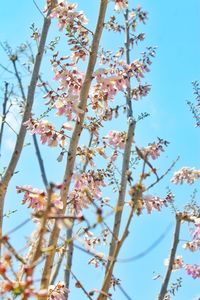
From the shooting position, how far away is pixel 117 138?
6223 millimetres

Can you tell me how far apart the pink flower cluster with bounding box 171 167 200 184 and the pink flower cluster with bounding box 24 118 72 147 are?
130 inches

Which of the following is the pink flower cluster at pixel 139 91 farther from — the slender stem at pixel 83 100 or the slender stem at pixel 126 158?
the slender stem at pixel 83 100

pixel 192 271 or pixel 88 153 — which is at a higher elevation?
pixel 192 271

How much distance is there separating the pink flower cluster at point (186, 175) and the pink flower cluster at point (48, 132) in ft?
10.8

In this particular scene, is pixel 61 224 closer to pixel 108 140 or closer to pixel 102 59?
pixel 108 140

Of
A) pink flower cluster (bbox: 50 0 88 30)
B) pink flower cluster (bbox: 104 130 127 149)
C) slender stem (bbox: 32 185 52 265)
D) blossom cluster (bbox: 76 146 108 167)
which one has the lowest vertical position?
slender stem (bbox: 32 185 52 265)

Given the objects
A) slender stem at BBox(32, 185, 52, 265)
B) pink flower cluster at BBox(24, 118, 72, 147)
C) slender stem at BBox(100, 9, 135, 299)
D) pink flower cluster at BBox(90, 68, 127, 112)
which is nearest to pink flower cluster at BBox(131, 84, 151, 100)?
slender stem at BBox(100, 9, 135, 299)

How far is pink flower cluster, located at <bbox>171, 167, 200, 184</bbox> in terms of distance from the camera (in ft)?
25.0

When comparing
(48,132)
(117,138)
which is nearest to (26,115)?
(48,132)

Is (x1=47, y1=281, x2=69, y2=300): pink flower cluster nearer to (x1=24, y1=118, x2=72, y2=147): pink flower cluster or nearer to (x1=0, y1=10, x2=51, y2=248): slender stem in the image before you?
(x1=0, y1=10, x2=51, y2=248): slender stem

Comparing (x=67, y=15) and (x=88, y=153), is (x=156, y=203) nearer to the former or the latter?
(x=88, y=153)

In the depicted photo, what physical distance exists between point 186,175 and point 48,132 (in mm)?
3409

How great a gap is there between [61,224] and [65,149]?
3.30m

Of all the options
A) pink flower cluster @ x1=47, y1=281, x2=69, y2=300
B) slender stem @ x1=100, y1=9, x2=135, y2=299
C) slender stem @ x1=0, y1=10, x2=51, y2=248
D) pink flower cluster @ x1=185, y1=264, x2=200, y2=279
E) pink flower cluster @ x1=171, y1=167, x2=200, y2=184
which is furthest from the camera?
pink flower cluster @ x1=185, y1=264, x2=200, y2=279
